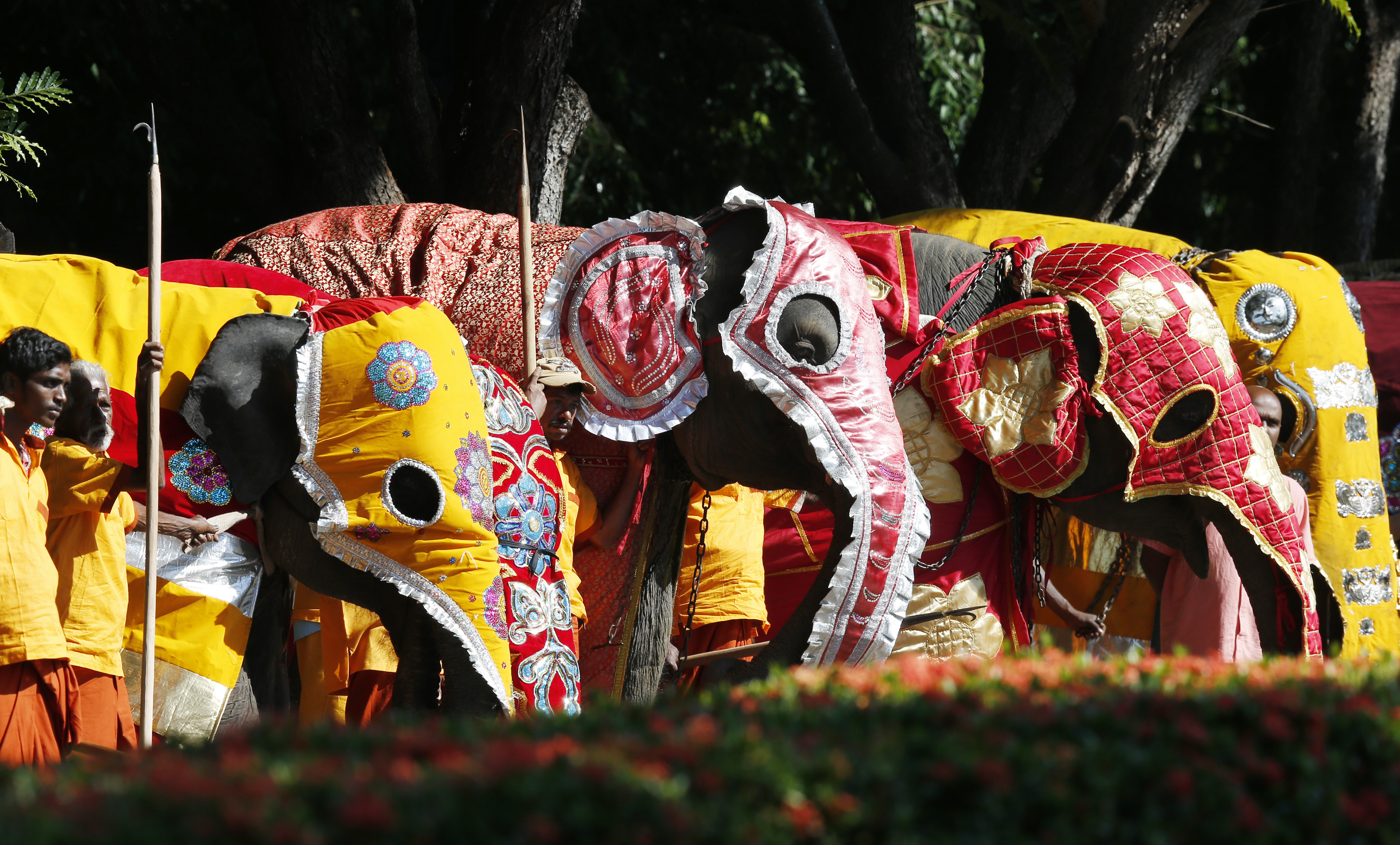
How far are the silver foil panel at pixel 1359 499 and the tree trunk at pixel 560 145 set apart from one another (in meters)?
2.73

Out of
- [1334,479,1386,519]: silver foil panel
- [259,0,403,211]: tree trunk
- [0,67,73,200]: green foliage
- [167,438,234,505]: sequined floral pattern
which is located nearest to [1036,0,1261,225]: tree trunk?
[1334,479,1386,519]: silver foil panel

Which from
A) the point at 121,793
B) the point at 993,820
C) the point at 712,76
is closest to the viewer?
the point at 121,793

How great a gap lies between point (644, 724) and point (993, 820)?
0.44m

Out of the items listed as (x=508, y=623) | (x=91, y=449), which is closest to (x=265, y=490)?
(x=91, y=449)

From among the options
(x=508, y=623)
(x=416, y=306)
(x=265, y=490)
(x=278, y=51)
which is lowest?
(x=508, y=623)

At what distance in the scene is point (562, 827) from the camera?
158 centimetres

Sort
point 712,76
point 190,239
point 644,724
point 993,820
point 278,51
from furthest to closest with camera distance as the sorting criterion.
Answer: point 712,76 < point 190,239 < point 278,51 < point 644,724 < point 993,820

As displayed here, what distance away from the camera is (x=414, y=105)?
546 centimetres

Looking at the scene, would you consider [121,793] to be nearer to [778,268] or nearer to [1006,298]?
[778,268]

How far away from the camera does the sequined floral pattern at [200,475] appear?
3.36 m

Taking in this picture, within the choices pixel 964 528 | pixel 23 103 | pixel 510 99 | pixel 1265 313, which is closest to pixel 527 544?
pixel 964 528

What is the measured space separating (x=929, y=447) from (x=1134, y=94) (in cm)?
274

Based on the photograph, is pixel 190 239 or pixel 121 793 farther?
pixel 190 239

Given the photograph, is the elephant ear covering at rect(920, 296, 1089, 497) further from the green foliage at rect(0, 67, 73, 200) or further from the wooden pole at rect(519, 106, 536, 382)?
the green foliage at rect(0, 67, 73, 200)
